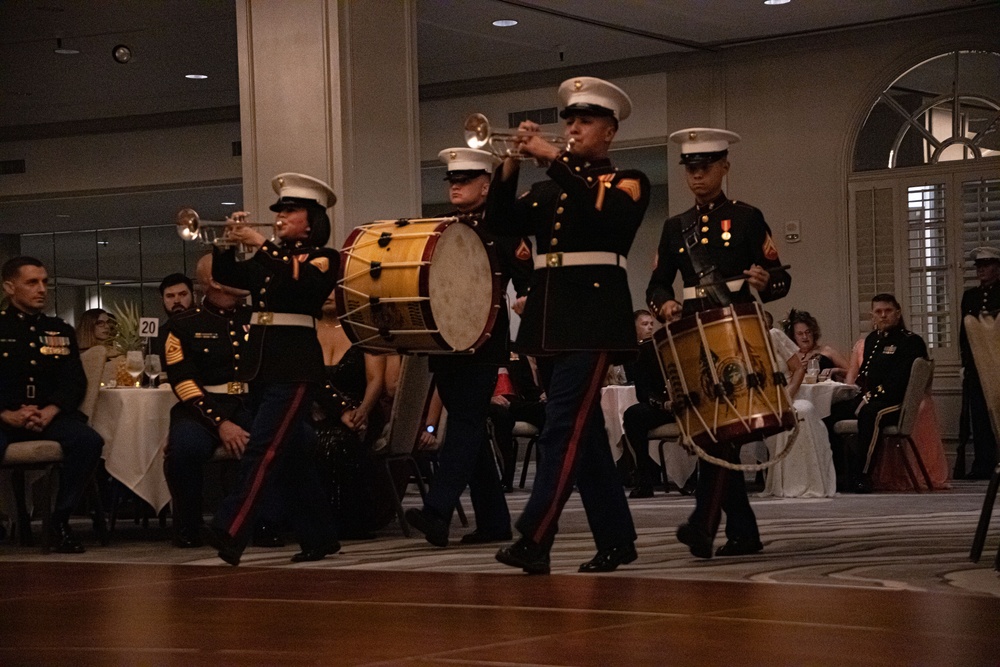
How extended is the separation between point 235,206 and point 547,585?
1419cm

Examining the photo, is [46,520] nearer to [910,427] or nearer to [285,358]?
[285,358]

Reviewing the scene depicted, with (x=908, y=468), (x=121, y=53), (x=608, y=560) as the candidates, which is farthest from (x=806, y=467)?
(x=121, y=53)

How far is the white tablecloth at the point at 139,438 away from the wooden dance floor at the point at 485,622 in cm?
182

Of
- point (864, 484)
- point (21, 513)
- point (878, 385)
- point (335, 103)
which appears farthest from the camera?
point (878, 385)

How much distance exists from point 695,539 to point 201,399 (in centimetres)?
229

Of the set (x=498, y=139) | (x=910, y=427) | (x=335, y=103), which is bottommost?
(x=910, y=427)

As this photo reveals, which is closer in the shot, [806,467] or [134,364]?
[134,364]

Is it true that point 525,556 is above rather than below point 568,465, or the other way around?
below

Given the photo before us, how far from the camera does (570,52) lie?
510 inches

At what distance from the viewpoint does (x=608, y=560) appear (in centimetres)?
467

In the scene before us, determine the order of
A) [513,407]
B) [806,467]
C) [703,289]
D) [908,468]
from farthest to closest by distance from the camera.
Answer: [513,407] < [908,468] < [806,467] < [703,289]

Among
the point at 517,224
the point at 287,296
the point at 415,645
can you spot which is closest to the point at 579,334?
the point at 517,224

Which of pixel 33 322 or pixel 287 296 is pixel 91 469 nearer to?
pixel 33 322

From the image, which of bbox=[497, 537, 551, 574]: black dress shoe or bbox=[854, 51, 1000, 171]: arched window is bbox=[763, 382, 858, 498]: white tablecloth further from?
bbox=[497, 537, 551, 574]: black dress shoe
